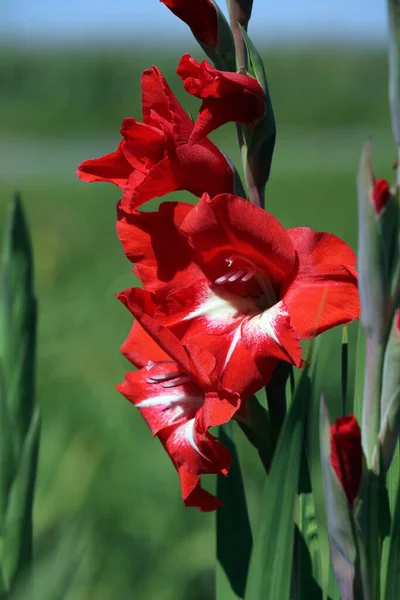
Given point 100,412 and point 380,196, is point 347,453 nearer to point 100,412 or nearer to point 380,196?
point 380,196

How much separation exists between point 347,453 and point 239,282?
0.19m

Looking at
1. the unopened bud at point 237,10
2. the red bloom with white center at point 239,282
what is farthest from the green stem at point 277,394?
A: the unopened bud at point 237,10

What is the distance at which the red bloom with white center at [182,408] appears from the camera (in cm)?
49

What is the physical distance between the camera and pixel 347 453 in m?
0.42

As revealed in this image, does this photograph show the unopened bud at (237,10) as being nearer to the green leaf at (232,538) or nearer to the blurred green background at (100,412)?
the blurred green background at (100,412)

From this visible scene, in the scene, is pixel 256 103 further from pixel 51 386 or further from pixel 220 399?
pixel 51 386

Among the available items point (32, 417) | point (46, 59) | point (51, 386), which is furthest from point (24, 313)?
point (46, 59)

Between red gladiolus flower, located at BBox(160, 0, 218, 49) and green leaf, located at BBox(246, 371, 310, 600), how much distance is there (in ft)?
0.79

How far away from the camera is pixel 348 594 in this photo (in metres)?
0.45

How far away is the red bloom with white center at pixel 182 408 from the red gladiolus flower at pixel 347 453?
0.08 meters

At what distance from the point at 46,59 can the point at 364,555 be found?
1608cm

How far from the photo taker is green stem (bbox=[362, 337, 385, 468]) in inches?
16.8

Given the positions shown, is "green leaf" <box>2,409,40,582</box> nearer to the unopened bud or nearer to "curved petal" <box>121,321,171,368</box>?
"curved petal" <box>121,321,171,368</box>

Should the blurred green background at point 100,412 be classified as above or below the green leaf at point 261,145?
below
